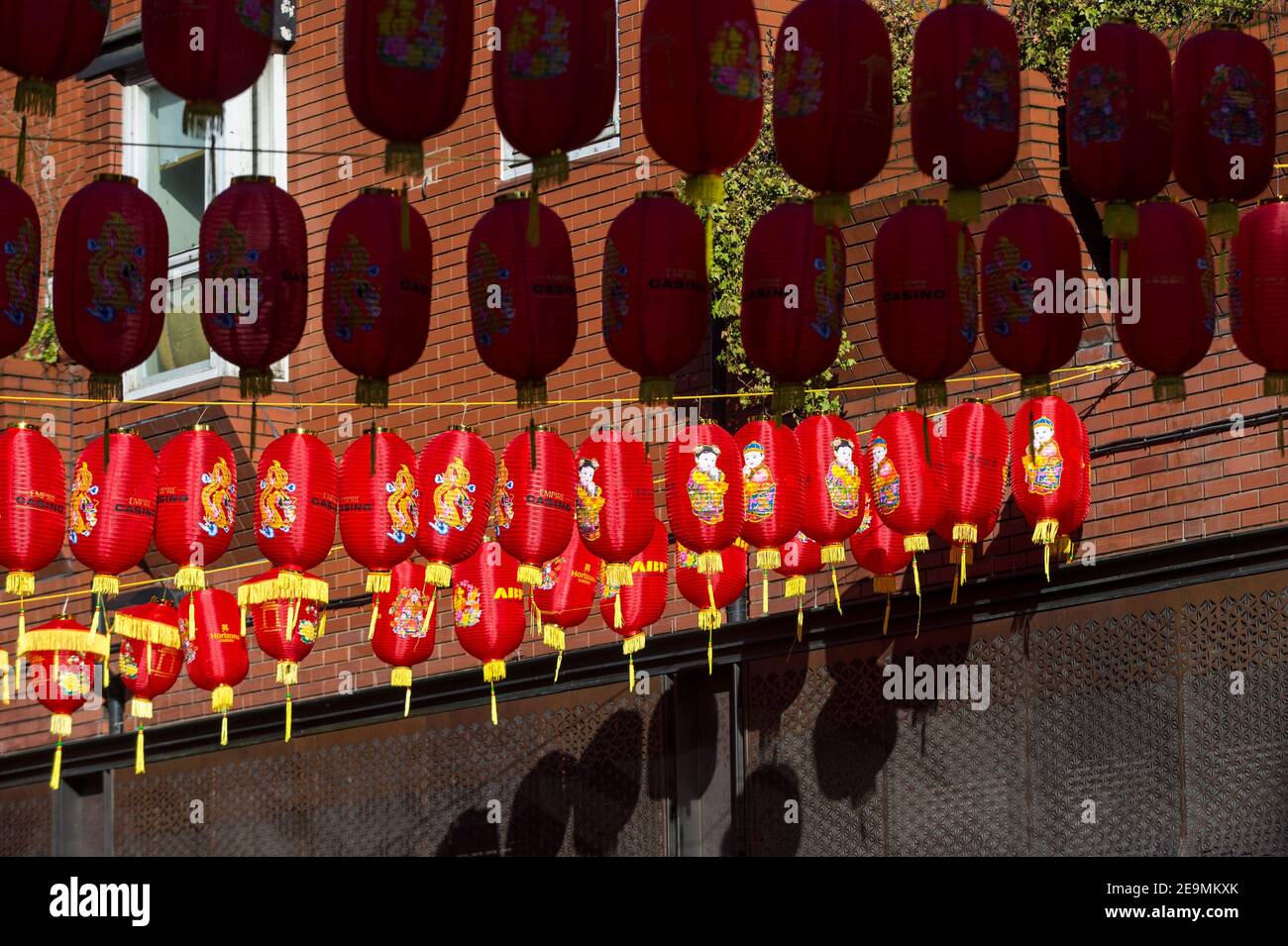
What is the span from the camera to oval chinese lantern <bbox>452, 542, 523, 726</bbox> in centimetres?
1448

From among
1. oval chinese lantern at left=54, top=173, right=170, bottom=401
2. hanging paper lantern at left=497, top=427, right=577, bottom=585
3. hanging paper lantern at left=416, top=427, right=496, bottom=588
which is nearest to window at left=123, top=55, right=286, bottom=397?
hanging paper lantern at left=416, top=427, right=496, bottom=588

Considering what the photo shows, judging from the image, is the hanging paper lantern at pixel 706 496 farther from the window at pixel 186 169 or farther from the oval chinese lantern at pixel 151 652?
the window at pixel 186 169

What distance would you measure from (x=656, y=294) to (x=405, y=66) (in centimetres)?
163

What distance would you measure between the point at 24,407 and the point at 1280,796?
424 inches

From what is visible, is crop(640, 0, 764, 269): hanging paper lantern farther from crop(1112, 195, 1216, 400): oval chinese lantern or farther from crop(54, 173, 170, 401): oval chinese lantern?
crop(54, 173, 170, 401): oval chinese lantern

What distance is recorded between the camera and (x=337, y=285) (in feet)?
37.2

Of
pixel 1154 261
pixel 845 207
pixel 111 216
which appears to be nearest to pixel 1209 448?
pixel 1154 261

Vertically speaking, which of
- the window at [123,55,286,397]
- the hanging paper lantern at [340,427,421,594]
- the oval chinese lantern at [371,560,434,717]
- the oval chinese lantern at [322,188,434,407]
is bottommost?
the oval chinese lantern at [371,560,434,717]

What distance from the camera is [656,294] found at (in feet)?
36.2

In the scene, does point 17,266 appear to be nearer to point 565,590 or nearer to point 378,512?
point 378,512

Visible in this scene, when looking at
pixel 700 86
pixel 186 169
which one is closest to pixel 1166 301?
pixel 700 86

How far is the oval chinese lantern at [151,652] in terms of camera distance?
15.7 m

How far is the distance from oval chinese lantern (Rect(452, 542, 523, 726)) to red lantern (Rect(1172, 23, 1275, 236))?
5485mm
